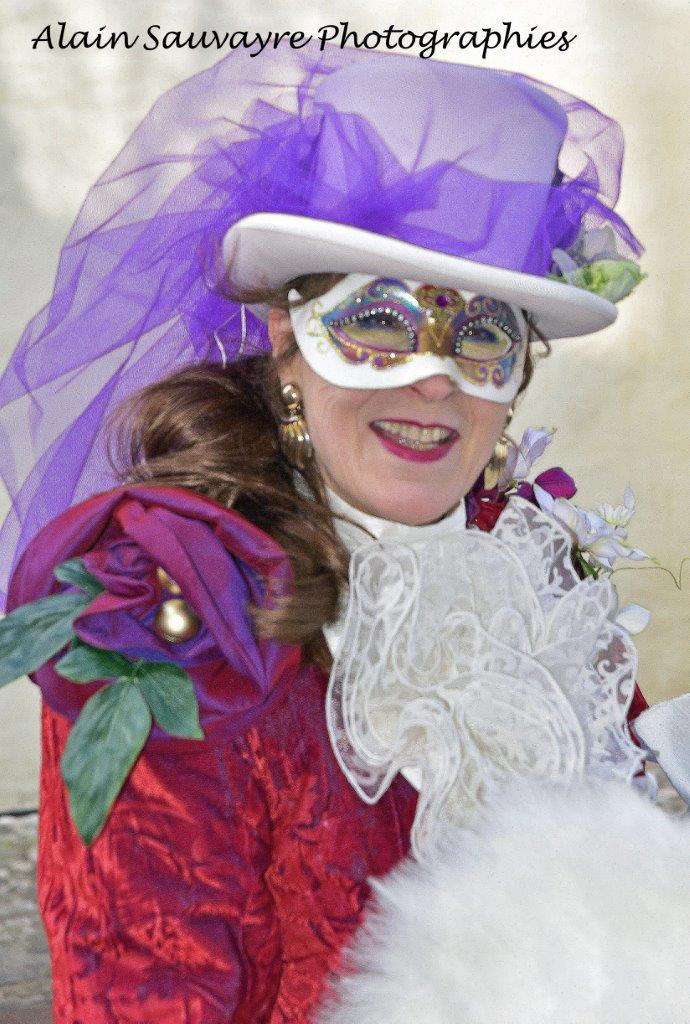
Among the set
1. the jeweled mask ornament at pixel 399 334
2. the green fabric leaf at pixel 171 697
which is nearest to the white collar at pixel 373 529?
the jeweled mask ornament at pixel 399 334

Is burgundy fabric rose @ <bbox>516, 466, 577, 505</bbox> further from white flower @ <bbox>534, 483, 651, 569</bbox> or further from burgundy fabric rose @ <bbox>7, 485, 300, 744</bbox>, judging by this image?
burgundy fabric rose @ <bbox>7, 485, 300, 744</bbox>

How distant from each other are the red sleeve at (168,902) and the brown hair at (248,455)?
0.14 metres

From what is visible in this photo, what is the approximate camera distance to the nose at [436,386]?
1018 millimetres

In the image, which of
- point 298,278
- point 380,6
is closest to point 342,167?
point 298,278

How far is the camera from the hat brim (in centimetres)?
94

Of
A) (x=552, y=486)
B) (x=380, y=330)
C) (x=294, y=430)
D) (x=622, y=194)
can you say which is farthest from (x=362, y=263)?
(x=622, y=194)

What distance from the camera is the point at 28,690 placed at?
2.86 m

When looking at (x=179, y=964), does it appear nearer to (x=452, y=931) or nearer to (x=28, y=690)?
(x=452, y=931)

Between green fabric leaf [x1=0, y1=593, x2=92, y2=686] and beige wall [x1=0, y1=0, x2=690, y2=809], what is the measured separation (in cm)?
200

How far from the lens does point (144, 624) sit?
0.89 m

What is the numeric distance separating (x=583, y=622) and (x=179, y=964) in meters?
0.44

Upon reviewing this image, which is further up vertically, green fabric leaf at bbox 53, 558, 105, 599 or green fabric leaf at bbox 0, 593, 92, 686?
green fabric leaf at bbox 53, 558, 105, 599

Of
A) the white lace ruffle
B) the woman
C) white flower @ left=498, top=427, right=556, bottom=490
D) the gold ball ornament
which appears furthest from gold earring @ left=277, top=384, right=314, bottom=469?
white flower @ left=498, top=427, right=556, bottom=490

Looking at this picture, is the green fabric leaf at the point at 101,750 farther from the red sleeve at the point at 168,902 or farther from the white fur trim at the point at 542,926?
the white fur trim at the point at 542,926
